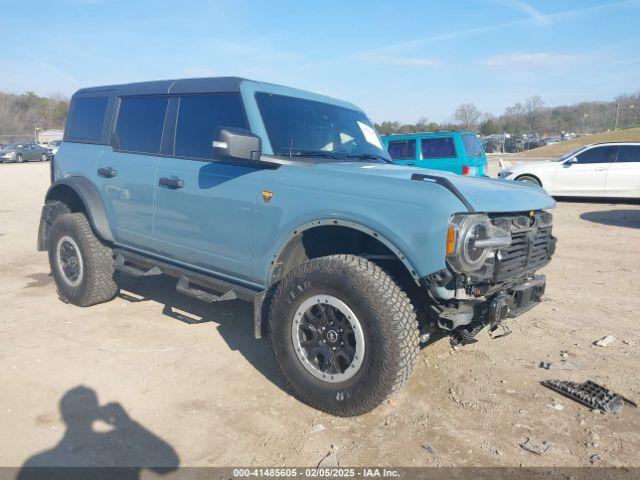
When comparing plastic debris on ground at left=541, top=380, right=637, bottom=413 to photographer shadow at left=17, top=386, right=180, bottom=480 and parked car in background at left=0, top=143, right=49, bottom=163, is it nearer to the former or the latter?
photographer shadow at left=17, top=386, right=180, bottom=480

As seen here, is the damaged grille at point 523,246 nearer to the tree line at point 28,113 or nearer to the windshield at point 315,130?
the windshield at point 315,130

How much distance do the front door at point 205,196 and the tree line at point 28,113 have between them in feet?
260

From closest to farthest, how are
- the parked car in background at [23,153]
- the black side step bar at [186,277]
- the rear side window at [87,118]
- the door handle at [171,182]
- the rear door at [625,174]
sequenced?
the black side step bar at [186,277] → the door handle at [171,182] → the rear side window at [87,118] → the rear door at [625,174] → the parked car in background at [23,153]

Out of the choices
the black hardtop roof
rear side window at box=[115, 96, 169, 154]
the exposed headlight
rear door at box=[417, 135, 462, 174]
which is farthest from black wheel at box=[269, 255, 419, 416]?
rear door at box=[417, 135, 462, 174]

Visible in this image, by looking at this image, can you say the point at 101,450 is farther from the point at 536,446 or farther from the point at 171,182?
the point at 536,446

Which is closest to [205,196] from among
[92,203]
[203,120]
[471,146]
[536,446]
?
[203,120]

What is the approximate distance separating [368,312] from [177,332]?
2371 millimetres

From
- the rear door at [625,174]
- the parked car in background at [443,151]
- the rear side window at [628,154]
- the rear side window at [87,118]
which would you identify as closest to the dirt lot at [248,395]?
the rear side window at [87,118]

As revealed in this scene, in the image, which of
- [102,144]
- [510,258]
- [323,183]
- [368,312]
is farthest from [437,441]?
[102,144]

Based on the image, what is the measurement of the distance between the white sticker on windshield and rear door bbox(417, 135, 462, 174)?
25.3 ft

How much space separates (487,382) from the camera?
3.83 meters

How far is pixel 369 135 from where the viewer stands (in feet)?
15.9

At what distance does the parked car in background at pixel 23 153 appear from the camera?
→ 36312 millimetres

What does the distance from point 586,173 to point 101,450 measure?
1458 cm
